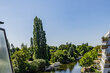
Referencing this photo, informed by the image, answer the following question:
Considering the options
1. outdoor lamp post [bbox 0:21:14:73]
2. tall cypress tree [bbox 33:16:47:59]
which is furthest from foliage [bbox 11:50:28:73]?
outdoor lamp post [bbox 0:21:14:73]

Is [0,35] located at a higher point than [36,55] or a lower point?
higher

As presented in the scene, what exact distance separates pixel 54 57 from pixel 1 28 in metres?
27.4

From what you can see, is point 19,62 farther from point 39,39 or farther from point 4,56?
point 4,56

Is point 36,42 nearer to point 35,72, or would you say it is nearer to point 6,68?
point 35,72

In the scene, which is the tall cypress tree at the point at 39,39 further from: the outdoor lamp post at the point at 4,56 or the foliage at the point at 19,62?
the outdoor lamp post at the point at 4,56

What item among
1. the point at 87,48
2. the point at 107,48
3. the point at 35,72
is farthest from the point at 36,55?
the point at 87,48

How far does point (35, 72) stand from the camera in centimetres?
1883

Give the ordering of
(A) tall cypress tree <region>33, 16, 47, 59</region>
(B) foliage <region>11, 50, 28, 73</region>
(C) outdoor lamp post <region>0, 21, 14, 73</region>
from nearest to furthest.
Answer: (C) outdoor lamp post <region>0, 21, 14, 73</region>
(B) foliage <region>11, 50, 28, 73</region>
(A) tall cypress tree <region>33, 16, 47, 59</region>

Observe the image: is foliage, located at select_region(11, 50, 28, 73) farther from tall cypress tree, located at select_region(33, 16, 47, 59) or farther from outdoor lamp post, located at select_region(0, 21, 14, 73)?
outdoor lamp post, located at select_region(0, 21, 14, 73)

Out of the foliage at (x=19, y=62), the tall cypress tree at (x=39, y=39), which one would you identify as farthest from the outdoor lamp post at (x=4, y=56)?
the tall cypress tree at (x=39, y=39)

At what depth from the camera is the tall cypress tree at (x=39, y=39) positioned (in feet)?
75.6

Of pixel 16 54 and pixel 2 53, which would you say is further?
pixel 16 54

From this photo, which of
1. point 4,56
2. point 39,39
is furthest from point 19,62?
point 4,56

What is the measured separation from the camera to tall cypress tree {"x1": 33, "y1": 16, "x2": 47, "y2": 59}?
23.0 metres
